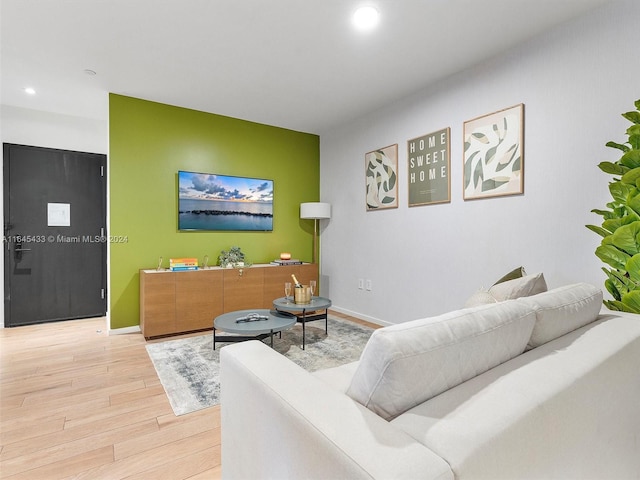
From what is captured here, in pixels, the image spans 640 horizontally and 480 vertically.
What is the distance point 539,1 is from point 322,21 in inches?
58.8

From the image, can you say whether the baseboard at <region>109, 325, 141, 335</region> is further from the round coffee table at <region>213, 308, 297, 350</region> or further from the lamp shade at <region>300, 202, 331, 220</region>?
the lamp shade at <region>300, 202, 331, 220</region>

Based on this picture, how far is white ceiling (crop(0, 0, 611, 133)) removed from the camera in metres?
2.32

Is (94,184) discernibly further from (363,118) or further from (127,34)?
(363,118)

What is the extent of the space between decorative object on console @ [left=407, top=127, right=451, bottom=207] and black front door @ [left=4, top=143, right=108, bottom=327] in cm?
413

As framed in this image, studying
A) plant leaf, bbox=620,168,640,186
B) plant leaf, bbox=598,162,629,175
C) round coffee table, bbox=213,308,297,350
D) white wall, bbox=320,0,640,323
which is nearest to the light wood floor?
round coffee table, bbox=213,308,297,350

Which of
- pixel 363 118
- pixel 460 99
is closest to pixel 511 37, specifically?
pixel 460 99

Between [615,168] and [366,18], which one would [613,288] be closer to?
[615,168]

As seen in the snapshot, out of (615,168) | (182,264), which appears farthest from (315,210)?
(615,168)

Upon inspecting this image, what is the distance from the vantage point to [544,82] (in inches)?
102

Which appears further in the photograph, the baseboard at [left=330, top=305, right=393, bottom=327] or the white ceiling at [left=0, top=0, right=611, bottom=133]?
the baseboard at [left=330, top=305, right=393, bottom=327]

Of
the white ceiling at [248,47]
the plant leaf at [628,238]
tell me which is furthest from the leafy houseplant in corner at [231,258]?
the plant leaf at [628,238]

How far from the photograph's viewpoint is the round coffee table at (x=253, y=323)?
2.72m

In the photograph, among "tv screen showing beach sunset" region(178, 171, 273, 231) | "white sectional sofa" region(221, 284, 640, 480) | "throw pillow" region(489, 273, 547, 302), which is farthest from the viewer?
"tv screen showing beach sunset" region(178, 171, 273, 231)

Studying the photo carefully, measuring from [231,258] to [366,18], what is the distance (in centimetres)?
306
